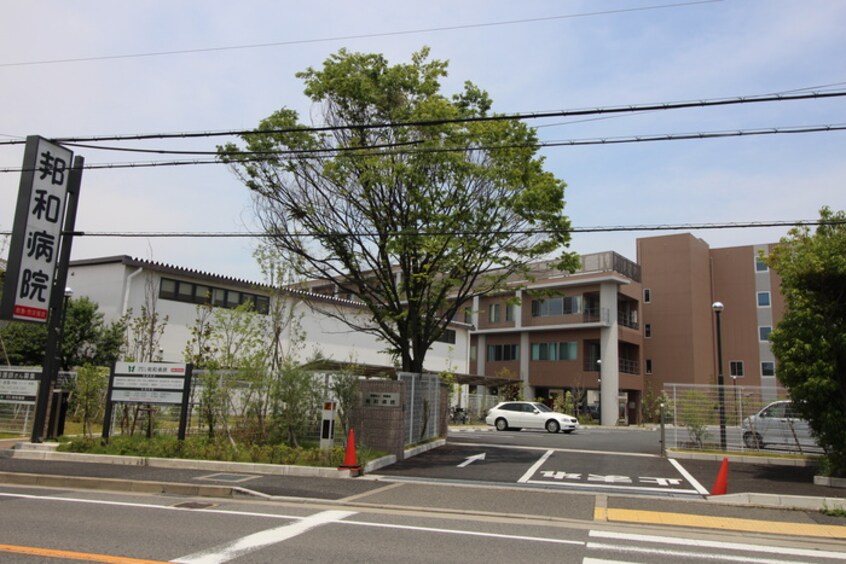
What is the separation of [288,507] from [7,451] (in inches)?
370

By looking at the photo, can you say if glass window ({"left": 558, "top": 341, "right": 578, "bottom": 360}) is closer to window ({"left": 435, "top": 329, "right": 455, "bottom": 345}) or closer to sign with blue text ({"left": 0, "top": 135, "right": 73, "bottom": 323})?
window ({"left": 435, "top": 329, "right": 455, "bottom": 345})

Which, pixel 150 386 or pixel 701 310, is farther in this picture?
pixel 701 310

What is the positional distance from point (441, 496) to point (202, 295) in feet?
66.1

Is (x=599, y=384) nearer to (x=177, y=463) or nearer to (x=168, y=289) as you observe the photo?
(x=168, y=289)

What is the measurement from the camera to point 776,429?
17609 mm

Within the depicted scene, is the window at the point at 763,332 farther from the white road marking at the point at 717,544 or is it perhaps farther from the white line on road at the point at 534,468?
the white road marking at the point at 717,544

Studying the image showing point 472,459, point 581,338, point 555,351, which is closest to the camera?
point 472,459

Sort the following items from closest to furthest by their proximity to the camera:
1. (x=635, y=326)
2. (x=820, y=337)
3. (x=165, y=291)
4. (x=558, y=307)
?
1. (x=820, y=337)
2. (x=165, y=291)
3. (x=558, y=307)
4. (x=635, y=326)

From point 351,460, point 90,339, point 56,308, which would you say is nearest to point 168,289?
point 90,339

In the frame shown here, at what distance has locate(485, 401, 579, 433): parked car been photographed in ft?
97.3

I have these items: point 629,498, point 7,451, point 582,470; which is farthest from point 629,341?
point 7,451

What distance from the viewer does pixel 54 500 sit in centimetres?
962

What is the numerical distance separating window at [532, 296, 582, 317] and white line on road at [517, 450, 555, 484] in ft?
95.9

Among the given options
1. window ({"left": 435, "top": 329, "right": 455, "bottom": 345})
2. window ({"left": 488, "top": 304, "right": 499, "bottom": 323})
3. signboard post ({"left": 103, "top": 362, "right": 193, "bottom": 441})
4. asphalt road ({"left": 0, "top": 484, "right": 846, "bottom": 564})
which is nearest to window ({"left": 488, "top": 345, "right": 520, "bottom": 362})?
window ({"left": 488, "top": 304, "right": 499, "bottom": 323})
